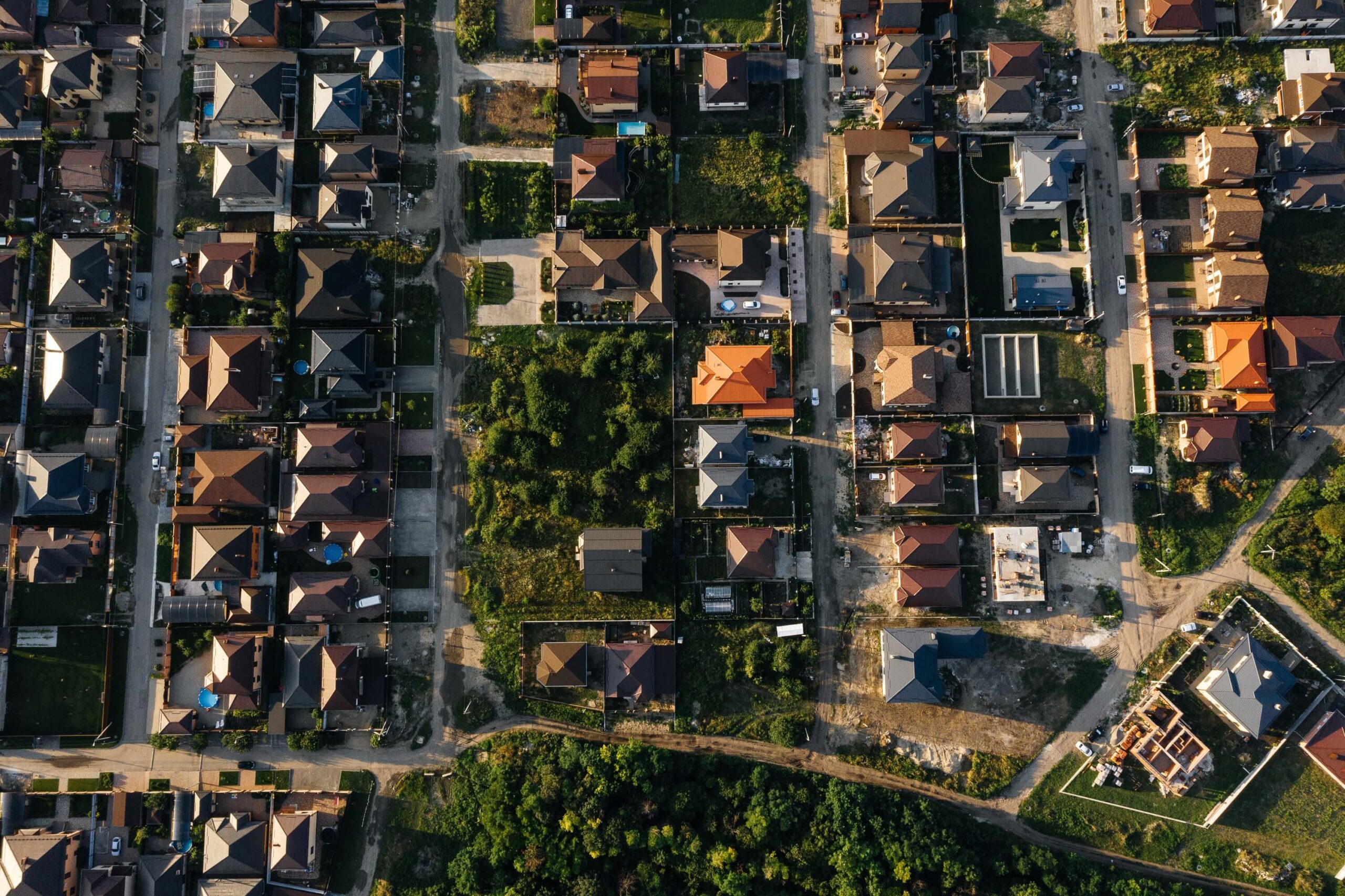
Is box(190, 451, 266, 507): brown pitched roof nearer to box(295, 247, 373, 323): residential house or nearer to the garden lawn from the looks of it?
box(295, 247, 373, 323): residential house

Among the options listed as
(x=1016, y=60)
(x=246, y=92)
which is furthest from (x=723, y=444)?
(x=246, y=92)

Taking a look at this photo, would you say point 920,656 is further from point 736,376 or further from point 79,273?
point 79,273

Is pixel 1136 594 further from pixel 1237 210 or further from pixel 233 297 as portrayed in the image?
pixel 233 297

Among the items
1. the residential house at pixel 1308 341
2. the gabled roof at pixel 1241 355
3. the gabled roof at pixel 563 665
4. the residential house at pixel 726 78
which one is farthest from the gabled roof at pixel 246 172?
the residential house at pixel 1308 341

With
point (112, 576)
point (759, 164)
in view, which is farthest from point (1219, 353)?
point (112, 576)

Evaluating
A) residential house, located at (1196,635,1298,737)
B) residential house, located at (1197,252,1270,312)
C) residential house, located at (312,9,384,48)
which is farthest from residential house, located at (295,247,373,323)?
residential house, located at (1196,635,1298,737)
